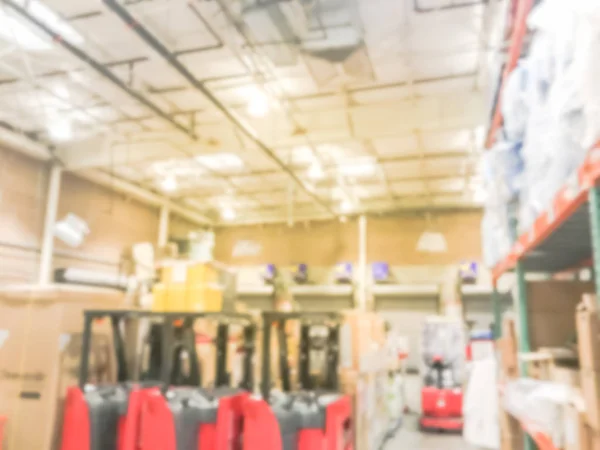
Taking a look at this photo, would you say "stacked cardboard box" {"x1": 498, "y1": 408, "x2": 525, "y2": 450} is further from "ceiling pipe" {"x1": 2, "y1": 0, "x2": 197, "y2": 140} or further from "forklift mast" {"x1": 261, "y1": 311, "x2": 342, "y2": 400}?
"ceiling pipe" {"x1": 2, "y1": 0, "x2": 197, "y2": 140}

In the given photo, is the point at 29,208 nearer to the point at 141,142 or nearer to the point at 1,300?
the point at 141,142

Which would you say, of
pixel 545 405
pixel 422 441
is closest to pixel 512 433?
pixel 545 405

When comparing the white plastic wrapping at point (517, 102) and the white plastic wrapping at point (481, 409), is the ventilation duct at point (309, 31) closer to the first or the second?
the white plastic wrapping at point (517, 102)

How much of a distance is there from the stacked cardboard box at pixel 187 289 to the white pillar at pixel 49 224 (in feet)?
6.77

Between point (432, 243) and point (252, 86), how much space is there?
22.4 ft

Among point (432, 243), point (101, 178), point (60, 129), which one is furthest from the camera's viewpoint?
point (432, 243)

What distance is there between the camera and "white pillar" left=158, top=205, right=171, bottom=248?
37.2 ft

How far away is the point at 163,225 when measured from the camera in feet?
37.5

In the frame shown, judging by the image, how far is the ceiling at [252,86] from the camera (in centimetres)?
489

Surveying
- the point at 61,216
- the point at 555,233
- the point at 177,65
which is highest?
the point at 177,65

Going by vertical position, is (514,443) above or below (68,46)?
below

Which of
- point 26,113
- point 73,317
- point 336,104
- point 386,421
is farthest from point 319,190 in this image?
point 73,317

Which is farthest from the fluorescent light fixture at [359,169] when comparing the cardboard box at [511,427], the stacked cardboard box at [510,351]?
the cardboard box at [511,427]

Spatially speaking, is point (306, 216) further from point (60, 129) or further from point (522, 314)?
point (522, 314)
